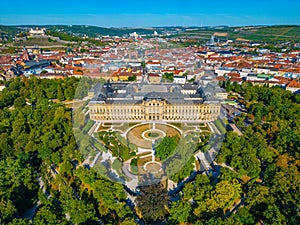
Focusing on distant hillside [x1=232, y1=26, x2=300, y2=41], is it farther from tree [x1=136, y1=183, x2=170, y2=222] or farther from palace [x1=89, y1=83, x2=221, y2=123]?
tree [x1=136, y1=183, x2=170, y2=222]

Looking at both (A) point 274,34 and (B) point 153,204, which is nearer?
(B) point 153,204

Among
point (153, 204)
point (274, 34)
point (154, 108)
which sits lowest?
point (153, 204)

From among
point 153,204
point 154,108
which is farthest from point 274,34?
point 153,204

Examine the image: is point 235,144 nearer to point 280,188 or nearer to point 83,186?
point 280,188

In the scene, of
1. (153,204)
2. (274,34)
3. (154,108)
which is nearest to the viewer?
(153,204)

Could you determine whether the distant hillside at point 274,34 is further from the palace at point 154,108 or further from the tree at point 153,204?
the tree at point 153,204

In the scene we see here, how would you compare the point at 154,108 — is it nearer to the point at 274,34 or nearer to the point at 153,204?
the point at 153,204

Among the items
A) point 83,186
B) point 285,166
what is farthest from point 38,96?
point 285,166

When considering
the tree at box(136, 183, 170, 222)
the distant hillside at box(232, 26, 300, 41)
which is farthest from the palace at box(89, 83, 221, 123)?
the distant hillside at box(232, 26, 300, 41)

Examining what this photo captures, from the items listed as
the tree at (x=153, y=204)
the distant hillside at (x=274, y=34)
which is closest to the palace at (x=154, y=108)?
the tree at (x=153, y=204)

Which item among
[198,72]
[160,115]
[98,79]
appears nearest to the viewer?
[160,115]

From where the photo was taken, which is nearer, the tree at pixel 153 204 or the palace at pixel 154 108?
the tree at pixel 153 204
